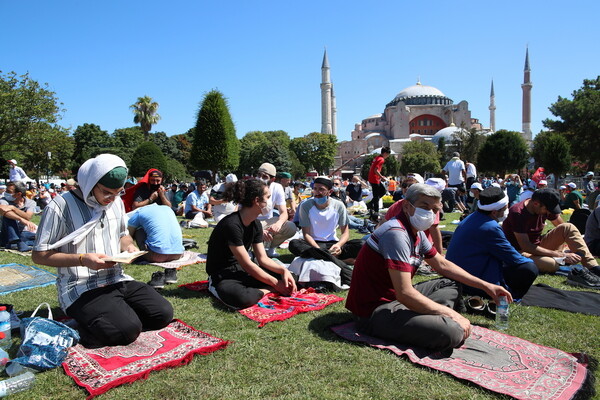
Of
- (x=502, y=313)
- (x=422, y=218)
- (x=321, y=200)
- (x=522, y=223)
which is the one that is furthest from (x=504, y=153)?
(x=422, y=218)

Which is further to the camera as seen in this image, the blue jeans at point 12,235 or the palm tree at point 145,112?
the palm tree at point 145,112

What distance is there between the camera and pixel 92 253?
3209 millimetres

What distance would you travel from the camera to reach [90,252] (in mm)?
3379

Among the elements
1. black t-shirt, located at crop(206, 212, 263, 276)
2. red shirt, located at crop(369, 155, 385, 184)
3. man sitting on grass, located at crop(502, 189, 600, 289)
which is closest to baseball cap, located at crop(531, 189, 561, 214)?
man sitting on grass, located at crop(502, 189, 600, 289)

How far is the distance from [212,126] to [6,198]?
21587 mm

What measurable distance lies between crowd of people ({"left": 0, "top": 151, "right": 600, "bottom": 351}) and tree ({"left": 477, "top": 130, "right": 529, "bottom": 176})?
4859 cm

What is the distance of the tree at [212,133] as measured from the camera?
29750 mm

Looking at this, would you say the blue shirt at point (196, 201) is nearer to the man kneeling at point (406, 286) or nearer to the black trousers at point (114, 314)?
the black trousers at point (114, 314)

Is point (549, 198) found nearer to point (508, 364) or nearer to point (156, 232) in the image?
point (508, 364)

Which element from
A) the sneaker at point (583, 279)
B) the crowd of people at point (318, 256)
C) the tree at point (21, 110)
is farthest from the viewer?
the tree at point (21, 110)

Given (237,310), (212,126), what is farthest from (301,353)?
(212,126)

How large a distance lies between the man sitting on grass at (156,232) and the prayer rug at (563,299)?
16.4ft

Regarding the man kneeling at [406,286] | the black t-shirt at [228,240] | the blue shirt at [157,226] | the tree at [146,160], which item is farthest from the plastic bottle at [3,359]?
the tree at [146,160]

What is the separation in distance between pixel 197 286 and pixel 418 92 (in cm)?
11416
